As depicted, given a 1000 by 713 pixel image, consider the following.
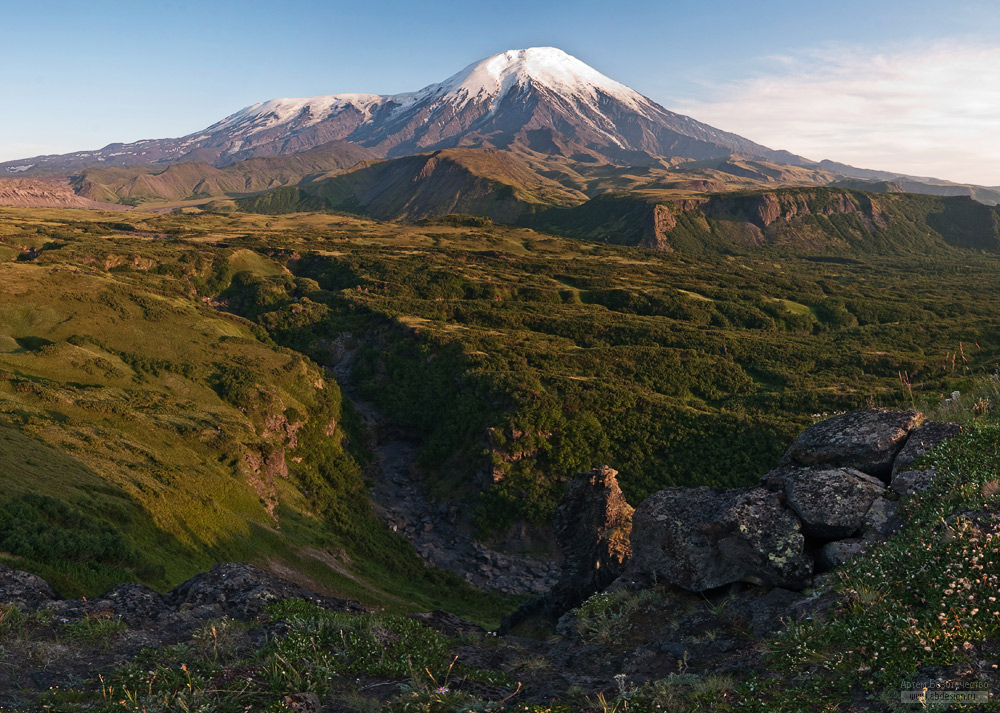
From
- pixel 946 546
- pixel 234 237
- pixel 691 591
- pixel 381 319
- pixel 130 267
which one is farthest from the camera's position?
pixel 234 237

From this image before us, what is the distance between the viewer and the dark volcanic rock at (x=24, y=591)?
13703mm

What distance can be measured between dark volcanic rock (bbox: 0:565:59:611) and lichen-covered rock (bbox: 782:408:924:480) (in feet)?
67.9

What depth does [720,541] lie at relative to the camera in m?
14.2

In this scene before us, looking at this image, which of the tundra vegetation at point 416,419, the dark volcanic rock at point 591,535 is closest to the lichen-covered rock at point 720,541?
the tundra vegetation at point 416,419

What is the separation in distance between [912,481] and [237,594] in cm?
1747

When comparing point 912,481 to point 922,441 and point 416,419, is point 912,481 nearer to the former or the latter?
point 922,441

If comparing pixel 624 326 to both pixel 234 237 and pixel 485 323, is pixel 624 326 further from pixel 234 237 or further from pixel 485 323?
pixel 234 237

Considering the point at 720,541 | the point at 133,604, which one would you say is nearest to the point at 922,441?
the point at 720,541

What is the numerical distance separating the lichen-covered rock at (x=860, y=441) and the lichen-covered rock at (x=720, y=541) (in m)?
2.32

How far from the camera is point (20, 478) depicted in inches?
1120

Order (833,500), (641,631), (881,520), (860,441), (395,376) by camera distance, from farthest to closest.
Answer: (395,376)
(860,441)
(641,631)
(833,500)
(881,520)

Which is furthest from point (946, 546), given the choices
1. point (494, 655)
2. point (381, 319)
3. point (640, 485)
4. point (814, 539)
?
point (381, 319)

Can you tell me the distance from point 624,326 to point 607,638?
4080 inches

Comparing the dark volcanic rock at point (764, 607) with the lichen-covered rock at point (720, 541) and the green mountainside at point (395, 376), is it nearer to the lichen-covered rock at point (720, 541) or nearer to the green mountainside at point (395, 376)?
the lichen-covered rock at point (720, 541)
